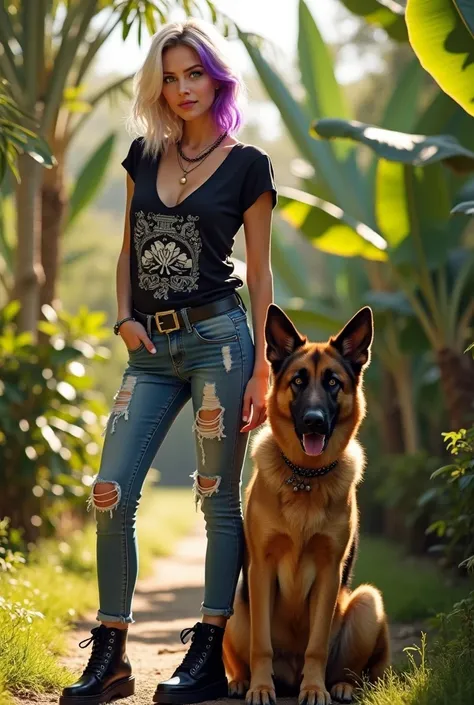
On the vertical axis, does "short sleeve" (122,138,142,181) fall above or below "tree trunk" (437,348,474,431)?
below

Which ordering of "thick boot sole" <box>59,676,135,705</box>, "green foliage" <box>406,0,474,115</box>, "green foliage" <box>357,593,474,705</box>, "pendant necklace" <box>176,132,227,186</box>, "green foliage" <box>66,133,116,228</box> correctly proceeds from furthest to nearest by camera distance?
"green foliage" <box>66,133,116,228</box> → "green foliage" <box>406,0,474,115</box> → "pendant necklace" <box>176,132,227,186</box> → "thick boot sole" <box>59,676,135,705</box> → "green foliage" <box>357,593,474,705</box>

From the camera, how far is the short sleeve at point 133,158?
4.23 metres

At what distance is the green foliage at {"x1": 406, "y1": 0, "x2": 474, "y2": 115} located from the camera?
18.0ft

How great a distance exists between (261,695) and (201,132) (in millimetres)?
2235

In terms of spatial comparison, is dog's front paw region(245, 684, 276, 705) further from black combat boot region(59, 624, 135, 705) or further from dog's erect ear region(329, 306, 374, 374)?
Answer: dog's erect ear region(329, 306, 374, 374)

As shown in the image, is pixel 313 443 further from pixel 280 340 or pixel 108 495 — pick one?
pixel 108 495

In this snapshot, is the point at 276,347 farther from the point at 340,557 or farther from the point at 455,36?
the point at 455,36

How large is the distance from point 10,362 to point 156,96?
12.7 ft

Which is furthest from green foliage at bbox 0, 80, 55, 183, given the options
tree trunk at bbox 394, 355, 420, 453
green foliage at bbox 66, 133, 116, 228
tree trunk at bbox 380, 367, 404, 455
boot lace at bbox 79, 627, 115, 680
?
tree trunk at bbox 380, 367, 404, 455

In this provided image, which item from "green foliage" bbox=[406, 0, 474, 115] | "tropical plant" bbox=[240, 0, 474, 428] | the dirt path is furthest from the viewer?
"tropical plant" bbox=[240, 0, 474, 428]

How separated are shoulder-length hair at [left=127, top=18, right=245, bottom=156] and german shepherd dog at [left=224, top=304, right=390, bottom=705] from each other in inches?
33.2

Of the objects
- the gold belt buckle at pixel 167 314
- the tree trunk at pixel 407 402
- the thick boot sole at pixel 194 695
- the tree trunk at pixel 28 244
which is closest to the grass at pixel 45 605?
the thick boot sole at pixel 194 695

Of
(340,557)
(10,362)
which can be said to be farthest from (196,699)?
(10,362)

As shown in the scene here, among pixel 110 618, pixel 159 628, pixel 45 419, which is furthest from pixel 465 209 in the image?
pixel 45 419
